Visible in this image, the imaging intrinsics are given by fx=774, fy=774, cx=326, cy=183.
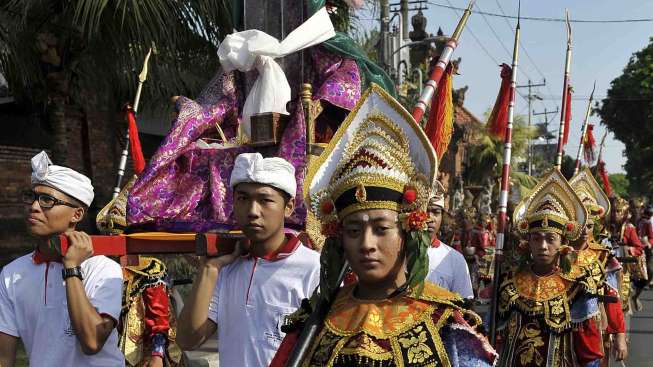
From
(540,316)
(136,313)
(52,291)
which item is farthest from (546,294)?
(52,291)

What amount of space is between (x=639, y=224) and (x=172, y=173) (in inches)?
648

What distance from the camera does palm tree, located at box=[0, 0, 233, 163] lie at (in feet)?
29.7

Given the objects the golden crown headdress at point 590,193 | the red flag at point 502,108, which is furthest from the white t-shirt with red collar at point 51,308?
the golden crown headdress at point 590,193

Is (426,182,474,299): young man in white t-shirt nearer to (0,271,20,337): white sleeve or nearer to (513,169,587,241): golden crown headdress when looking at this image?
(513,169,587,241): golden crown headdress

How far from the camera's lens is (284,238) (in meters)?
3.61

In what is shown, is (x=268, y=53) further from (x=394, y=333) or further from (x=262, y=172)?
(x=394, y=333)

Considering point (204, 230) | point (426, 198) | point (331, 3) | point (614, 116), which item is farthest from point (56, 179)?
point (614, 116)

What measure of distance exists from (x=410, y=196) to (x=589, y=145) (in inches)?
259

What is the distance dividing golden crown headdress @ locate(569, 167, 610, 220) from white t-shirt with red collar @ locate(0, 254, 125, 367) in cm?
630

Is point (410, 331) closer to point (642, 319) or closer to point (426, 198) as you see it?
point (426, 198)

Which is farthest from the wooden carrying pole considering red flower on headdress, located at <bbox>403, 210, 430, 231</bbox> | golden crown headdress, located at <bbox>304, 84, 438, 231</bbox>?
red flower on headdress, located at <bbox>403, 210, 430, 231</bbox>

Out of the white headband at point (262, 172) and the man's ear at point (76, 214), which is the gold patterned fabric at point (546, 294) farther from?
the man's ear at point (76, 214)

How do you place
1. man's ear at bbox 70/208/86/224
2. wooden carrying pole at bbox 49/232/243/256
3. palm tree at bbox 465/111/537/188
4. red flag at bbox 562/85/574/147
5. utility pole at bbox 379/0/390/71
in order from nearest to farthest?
wooden carrying pole at bbox 49/232/243/256 < man's ear at bbox 70/208/86/224 < red flag at bbox 562/85/574/147 < utility pole at bbox 379/0/390/71 < palm tree at bbox 465/111/537/188

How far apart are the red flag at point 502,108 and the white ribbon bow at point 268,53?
166 cm
